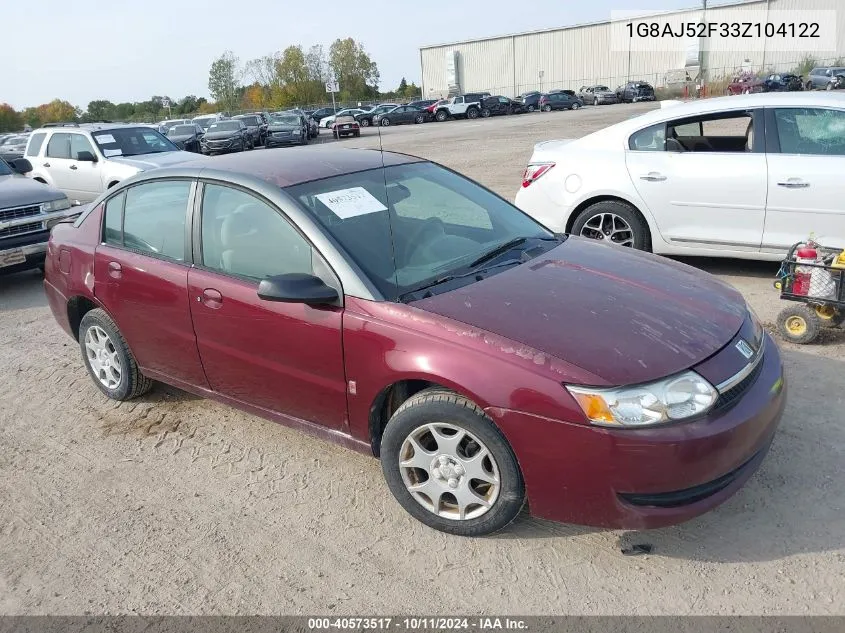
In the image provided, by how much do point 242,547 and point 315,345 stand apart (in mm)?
936

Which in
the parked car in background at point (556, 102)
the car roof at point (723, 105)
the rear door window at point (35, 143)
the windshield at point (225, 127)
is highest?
the parked car in background at point (556, 102)

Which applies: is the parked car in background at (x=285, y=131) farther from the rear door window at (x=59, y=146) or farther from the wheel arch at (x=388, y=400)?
the wheel arch at (x=388, y=400)

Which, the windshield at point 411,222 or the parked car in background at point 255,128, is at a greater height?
the parked car in background at point 255,128

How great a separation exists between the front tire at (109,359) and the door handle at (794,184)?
196 inches

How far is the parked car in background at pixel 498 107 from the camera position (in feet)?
150

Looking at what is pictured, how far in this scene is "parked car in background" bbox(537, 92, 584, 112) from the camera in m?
48.0

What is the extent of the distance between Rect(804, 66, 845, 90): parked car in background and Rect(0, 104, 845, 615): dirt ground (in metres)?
42.8

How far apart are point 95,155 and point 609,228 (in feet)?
28.8

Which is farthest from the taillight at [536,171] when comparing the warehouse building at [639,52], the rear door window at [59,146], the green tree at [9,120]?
the green tree at [9,120]

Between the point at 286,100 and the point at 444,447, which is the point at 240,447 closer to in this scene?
the point at 444,447

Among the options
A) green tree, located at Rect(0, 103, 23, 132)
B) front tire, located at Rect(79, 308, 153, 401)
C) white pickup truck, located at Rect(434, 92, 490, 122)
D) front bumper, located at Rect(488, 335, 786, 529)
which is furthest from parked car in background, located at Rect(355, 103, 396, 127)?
front bumper, located at Rect(488, 335, 786, 529)

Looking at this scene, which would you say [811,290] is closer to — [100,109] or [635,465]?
[635,465]

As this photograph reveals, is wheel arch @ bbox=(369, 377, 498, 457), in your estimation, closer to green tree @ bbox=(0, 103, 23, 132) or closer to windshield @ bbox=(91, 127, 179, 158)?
windshield @ bbox=(91, 127, 179, 158)

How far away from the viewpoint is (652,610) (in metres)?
2.56
